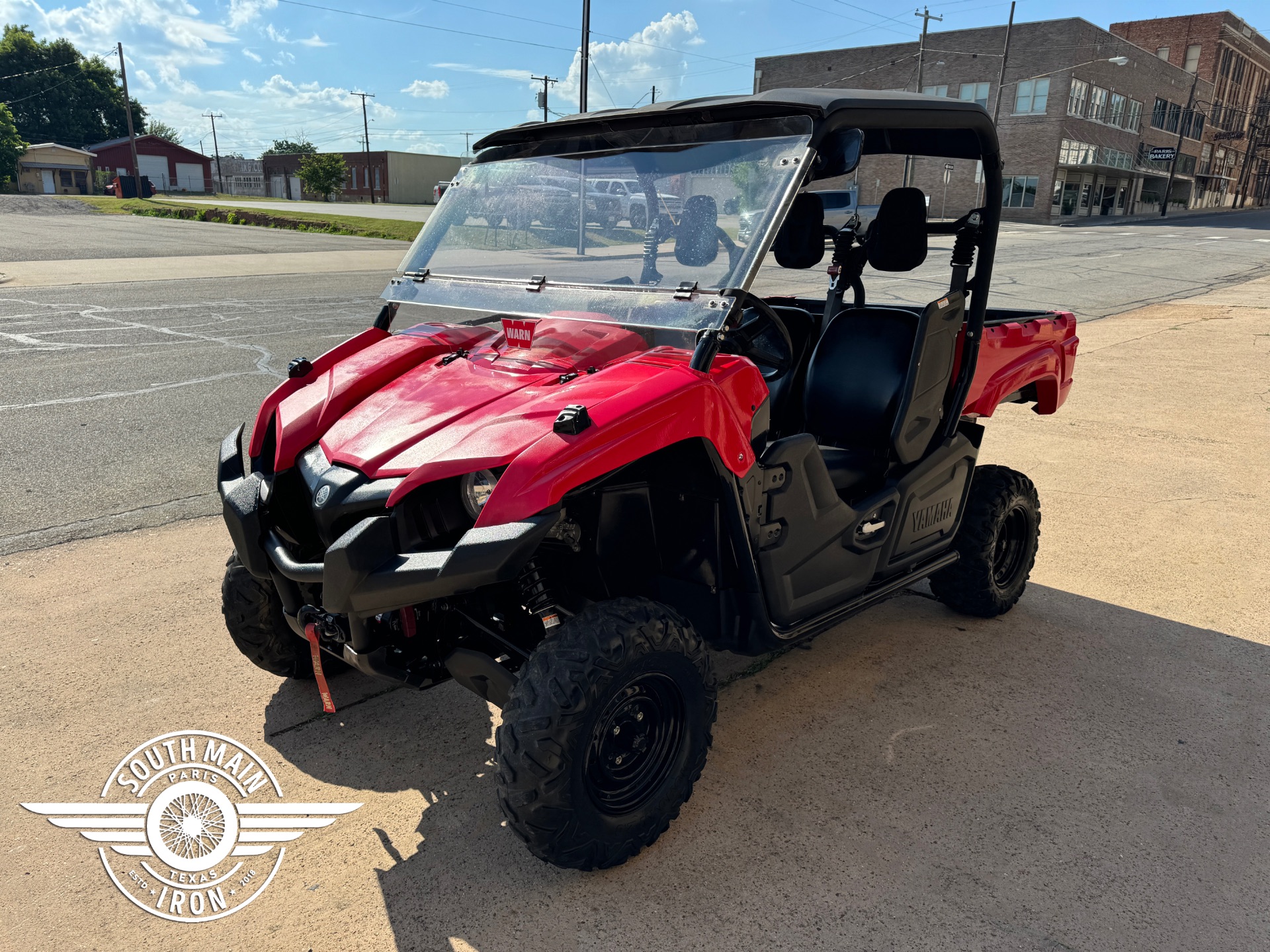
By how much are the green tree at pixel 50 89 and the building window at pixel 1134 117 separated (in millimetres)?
81241

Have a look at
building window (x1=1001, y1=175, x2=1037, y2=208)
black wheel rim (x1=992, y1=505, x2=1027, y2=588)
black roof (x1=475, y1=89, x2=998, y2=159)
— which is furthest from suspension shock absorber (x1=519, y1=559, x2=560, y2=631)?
building window (x1=1001, y1=175, x2=1037, y2=208)

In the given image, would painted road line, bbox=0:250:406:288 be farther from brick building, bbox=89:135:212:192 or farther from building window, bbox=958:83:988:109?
brick building, bbox=89:135:212:192

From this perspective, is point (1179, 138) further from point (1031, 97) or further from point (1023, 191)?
point (1023, 191)

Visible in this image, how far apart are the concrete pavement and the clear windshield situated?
147 centimetres

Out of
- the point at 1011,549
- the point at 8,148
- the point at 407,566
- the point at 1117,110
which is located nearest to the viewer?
the point at 407,566

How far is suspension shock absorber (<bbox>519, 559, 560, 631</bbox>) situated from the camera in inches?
101

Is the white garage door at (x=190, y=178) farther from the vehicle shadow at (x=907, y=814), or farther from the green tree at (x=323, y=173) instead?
the vehicle shadow at (x=907, y=814)

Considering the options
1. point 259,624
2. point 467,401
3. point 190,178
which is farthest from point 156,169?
point 467,401

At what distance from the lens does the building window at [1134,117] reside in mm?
58625

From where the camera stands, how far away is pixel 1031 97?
50188mm

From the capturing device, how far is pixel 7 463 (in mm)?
5820

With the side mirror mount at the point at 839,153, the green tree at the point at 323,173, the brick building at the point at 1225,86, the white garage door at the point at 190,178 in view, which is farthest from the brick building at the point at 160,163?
the side mirror mount at the point at 839,153

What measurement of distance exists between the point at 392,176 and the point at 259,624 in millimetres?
76491

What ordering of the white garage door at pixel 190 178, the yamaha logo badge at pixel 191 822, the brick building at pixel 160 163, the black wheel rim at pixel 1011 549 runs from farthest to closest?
the white garage door at pixel 190 178 < the brick building at pixel 160 163 < the black wheel rim at pixel 1011 549 < the yamaha logo badge at pixel 191 822
